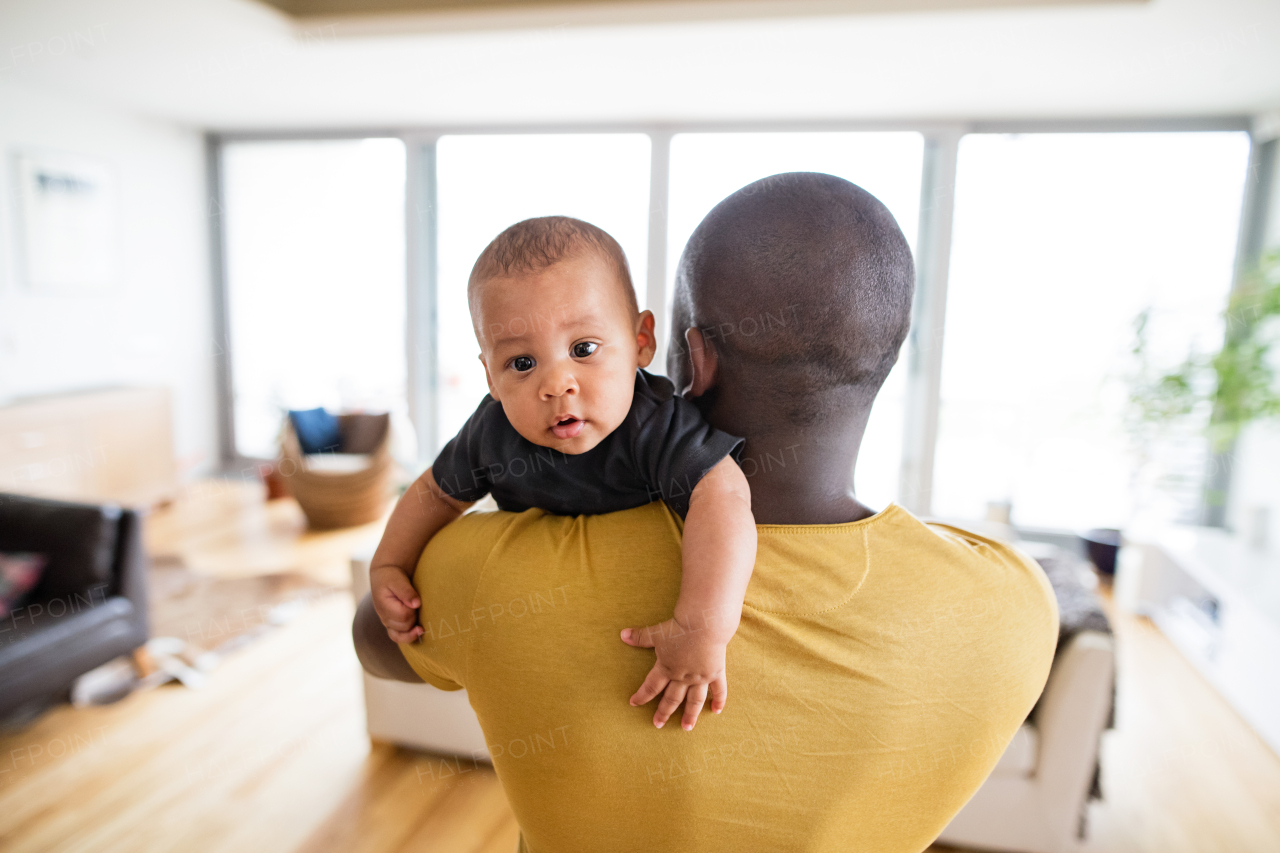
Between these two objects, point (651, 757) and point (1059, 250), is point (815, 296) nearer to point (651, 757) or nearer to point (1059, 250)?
point (651, 757)

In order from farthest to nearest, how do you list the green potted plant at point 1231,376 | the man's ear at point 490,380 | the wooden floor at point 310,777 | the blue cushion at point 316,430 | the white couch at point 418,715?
the blue cushion at point 316,430 → the green potted plant at point 1231,376 → the white couch at point 418,715 → the wooden floor at point 310,777 → the man's ear at point 490,380

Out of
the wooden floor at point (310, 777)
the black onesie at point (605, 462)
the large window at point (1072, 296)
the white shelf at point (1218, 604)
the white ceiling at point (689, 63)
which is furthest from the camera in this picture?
the large window at point (1072, 296)

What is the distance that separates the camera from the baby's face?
2.44 feet

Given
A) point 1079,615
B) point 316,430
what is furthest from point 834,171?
point 316,430

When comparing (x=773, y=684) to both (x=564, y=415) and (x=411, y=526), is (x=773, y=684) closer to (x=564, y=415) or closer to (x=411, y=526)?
(x=564, y=415)

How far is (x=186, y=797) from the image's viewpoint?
2160 millimetres

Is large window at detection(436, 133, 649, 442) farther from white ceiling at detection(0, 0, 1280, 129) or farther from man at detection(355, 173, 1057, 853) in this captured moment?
man at detection(355, 173, 1057, 853)

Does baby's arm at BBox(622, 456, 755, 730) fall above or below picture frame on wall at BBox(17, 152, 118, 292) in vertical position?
below

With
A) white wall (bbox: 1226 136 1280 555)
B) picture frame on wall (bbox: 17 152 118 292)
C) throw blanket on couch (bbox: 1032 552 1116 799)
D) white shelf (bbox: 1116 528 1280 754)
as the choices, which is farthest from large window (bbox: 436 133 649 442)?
white wall (bbox: 1226 136 1280 555)

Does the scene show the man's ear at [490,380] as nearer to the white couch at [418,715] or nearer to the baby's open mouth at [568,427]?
the baby's open mouth at [568,427]

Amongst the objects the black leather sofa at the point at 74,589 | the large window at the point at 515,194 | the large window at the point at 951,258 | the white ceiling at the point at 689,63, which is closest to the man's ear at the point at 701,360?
the black leather sofa at the point at 74,589

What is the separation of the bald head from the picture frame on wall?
17.4 feet

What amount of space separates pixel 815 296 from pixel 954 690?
1.18ft

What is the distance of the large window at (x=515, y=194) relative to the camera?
15.6ft
